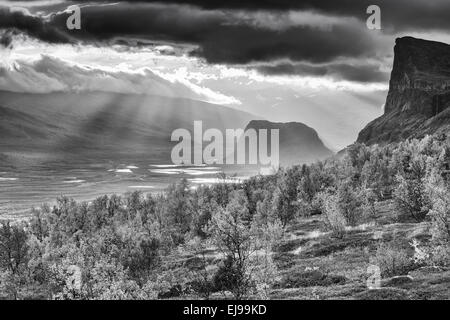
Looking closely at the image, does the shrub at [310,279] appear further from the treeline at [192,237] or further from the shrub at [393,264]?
the shrub at [393,264]

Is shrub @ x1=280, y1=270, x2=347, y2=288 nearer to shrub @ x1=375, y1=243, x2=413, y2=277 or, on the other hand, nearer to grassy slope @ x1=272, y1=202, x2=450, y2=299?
grassy slope @ x1=272, y1=202, x2=450, y2=299

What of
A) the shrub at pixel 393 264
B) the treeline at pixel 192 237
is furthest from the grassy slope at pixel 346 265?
the treeline at pixel 192 237

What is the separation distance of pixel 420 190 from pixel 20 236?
65.0 meters

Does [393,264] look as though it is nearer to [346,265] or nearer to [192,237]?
[346,265]

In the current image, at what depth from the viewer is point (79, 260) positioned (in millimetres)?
44188

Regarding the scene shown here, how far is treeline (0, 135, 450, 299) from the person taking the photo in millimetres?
36781

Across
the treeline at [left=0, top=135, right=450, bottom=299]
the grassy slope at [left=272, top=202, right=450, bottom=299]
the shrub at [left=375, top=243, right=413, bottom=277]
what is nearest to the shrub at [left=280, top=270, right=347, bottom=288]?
the grassy slope at [left=272, top=202, right=450, bottom=299]

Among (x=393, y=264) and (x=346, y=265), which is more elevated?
(x=393, y=264)

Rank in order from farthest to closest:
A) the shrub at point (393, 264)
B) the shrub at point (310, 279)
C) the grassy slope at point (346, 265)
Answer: the shrub at point (310, 279), the shrub at point (393, 264), the grassy slope at point (346, 265)

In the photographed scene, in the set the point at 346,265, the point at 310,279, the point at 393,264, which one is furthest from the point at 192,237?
the point at 393,264

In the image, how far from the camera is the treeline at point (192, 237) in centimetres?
3678

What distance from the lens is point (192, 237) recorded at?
87625 mm

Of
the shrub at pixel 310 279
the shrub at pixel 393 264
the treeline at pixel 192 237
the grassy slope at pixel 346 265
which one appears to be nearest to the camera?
the grassy slope at pixel 346 265
